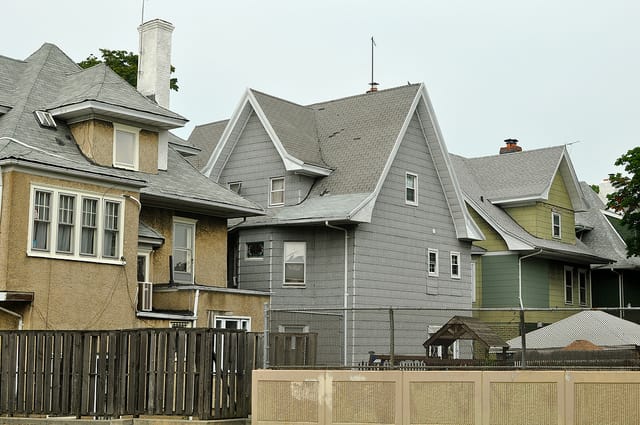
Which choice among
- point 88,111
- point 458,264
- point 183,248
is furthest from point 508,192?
point 88,111

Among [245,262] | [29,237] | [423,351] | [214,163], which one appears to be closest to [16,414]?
[29,237]

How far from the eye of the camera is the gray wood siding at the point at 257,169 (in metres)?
35.9

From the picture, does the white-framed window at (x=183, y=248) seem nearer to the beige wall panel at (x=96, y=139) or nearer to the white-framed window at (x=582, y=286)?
the beige wall panel at (x=96, y=139)

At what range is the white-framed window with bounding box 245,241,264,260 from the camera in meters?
35.3

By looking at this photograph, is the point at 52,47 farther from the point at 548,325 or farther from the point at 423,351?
the point at 548,325

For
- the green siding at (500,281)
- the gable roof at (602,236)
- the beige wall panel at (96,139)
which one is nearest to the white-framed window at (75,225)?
the beige wall panel at (96,139)

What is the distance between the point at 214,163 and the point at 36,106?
996cm

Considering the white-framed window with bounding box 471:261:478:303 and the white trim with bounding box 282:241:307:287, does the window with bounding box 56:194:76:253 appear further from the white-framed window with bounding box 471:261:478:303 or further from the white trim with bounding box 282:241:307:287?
the white-framed window with bounding box 471:261:478:303

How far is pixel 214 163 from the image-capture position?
1495 inches

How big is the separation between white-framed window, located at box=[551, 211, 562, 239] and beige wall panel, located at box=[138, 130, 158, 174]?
20.9 meters

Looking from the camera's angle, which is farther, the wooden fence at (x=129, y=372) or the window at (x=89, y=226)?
the window at (x=89, y=226)

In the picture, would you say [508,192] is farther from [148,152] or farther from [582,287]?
[148,152]

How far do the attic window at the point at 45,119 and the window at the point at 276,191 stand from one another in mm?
9796

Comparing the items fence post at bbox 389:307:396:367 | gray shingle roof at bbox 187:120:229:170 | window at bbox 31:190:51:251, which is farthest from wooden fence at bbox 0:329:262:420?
gray shingle roof at bbox 187:120:229:170
